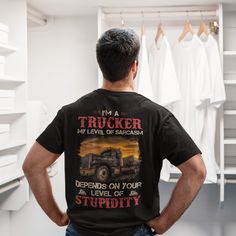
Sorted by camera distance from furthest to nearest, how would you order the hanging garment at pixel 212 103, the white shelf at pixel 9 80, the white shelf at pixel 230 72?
the white shelf at pixel 230 72
the hanging garment at pixel 212 103
the white shelf at pixel 9 80

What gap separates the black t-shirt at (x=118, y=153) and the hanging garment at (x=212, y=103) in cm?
134

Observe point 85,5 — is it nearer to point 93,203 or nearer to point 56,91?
point 56,91

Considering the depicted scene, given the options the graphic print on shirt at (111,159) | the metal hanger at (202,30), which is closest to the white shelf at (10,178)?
the graphic print on shirt at (111,159)

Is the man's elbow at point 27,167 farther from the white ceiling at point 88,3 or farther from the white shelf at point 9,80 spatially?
the white ceiling at point 88,3

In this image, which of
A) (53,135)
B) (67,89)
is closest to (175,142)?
(53,135)

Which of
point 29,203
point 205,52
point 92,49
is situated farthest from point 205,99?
point 29,203

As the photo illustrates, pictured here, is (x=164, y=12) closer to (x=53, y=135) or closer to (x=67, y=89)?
(x=67, y=89)

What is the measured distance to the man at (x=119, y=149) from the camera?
1.29 m

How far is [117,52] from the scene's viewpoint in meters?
1.29

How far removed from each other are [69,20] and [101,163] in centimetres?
208

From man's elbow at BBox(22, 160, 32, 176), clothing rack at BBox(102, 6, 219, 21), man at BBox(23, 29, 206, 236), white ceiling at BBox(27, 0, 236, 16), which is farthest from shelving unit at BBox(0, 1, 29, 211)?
man at BBox(23, 29, 206, 236)

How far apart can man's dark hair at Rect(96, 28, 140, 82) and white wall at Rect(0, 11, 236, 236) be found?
1812 millimetres

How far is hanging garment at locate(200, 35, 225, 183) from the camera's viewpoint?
2.56 metres

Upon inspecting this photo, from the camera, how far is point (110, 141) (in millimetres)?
1295
